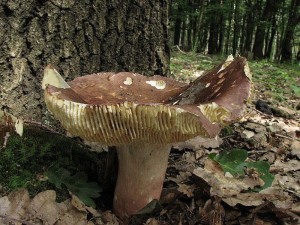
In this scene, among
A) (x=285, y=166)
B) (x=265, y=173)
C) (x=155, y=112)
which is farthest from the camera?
(x=285, y=166)

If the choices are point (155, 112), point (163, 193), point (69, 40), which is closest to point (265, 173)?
point (163, 193)

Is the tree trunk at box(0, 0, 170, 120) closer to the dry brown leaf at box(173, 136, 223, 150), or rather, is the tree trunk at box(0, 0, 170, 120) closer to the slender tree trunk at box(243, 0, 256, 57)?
the dry brown leaf at box(173, 136, 223, 150)

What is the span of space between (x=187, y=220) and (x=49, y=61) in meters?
1.55

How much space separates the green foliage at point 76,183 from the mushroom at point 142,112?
0.17 meters

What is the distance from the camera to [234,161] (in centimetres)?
253

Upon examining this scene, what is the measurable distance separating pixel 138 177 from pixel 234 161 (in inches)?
26.3

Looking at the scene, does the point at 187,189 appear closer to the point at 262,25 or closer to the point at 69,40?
the point at 69,40

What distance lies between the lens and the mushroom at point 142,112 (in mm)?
1775

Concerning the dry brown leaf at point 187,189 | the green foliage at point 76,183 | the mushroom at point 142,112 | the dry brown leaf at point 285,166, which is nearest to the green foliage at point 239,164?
the dry brown leaf at point 187,189

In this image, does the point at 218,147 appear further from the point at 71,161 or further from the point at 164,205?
the point at 71,161

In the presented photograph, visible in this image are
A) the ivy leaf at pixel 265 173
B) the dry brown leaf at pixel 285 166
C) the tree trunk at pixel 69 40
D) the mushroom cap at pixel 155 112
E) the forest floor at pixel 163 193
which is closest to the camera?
the mushroom cap at pixel 155 112

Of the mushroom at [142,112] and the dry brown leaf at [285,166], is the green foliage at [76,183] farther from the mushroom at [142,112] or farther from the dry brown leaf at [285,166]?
the dry brown leaf at [285,166]

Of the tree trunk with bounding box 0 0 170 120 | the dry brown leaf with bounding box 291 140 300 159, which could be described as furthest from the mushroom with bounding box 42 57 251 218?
the dry brown leaf with bounding box 291 140 300 159

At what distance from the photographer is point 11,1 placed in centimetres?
263
